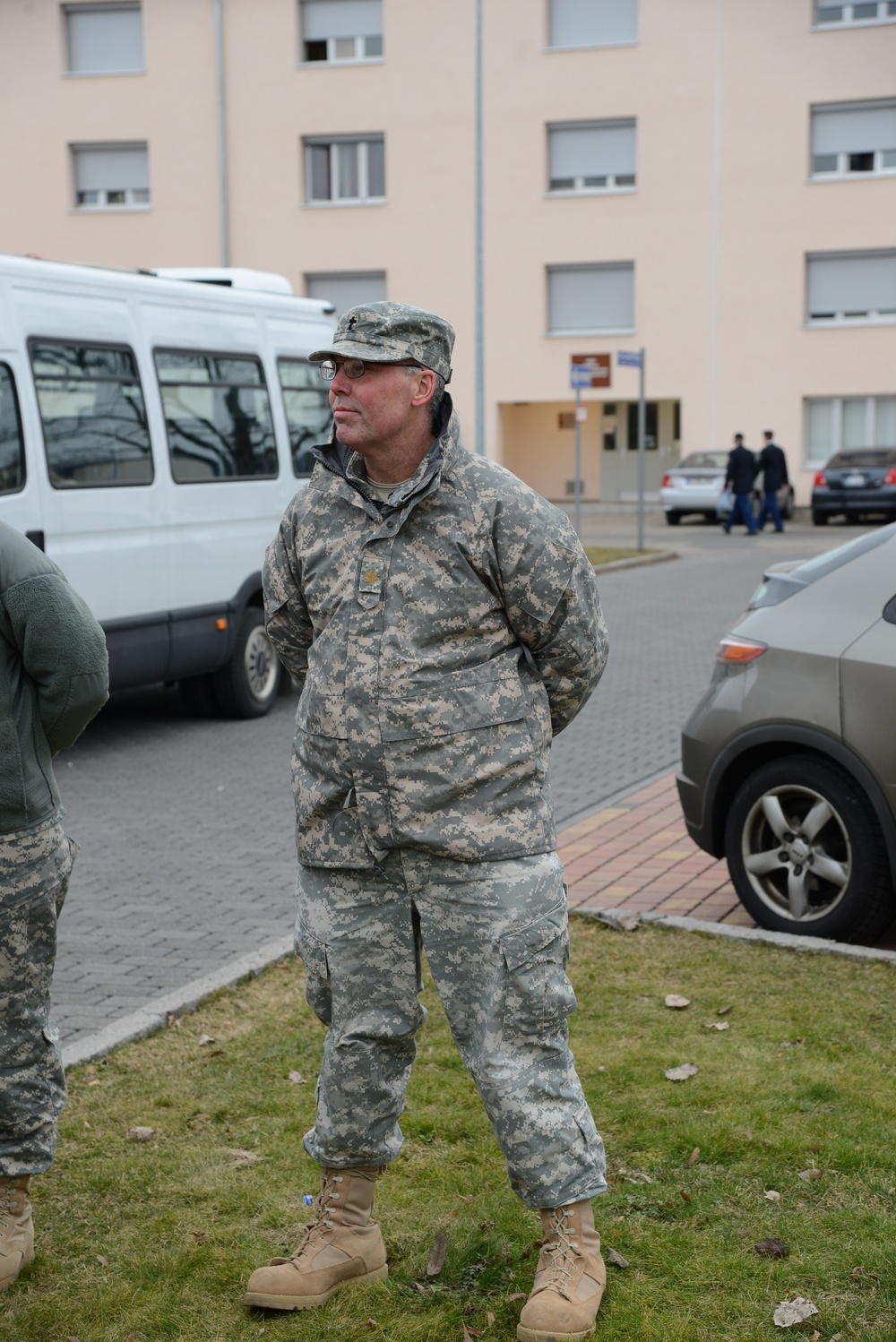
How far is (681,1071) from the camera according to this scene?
452 cm

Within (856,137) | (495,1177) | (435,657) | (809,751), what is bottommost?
(495,1177)

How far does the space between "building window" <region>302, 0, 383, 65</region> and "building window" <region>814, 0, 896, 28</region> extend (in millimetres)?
10027

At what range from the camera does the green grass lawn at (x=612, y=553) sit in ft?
78.2

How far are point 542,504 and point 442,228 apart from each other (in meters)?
36.6

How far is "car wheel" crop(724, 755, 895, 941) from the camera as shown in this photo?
5.65 m

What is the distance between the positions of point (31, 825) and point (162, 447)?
7.16 metres

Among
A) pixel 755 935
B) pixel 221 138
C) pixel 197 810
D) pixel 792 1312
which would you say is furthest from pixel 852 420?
pixel 792 1312

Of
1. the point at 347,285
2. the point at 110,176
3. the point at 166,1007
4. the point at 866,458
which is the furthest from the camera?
the point at 110,176

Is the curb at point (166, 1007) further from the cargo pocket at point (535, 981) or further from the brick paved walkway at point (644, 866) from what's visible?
the cargo pocket at point (535, 981)

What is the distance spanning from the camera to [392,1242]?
3.61 meters

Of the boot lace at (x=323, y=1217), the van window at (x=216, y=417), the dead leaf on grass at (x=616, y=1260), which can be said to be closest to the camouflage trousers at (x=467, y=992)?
the boot lace at (x=323, y=1217)

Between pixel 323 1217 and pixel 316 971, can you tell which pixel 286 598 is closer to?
pixel 316 971

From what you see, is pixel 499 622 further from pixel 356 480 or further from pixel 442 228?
pixel 442 228

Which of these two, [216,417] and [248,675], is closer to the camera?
[216,417]
